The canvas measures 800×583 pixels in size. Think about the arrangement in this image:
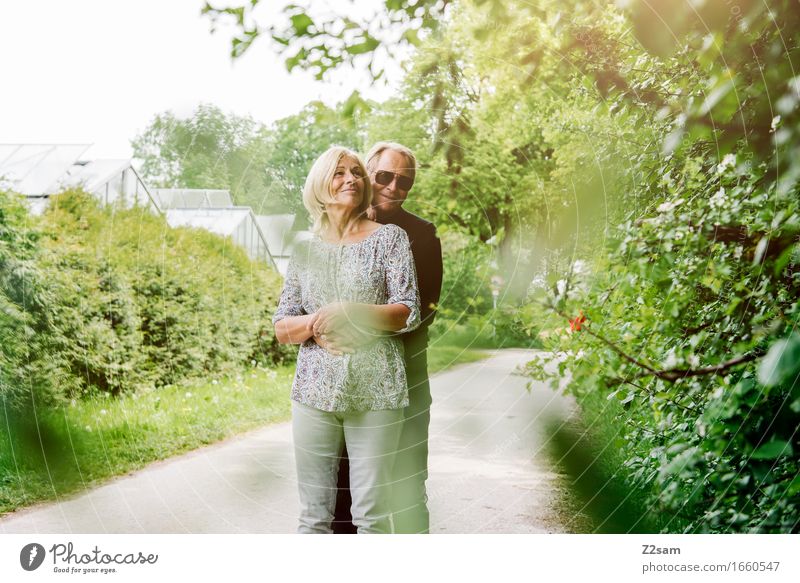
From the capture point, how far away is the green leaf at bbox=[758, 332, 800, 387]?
150 centimetres

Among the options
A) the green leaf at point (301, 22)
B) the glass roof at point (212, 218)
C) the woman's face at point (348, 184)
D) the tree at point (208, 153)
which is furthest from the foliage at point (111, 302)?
the green leaf at point (301, 22)

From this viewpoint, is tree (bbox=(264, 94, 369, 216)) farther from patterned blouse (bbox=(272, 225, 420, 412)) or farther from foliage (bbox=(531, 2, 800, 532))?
foliage (bbox=(531, 2, 800, 532))

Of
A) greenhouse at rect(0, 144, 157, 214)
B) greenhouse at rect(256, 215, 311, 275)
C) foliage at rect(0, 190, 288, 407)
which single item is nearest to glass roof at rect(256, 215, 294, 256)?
greenhouse at rect(256, 215, 311, 275)

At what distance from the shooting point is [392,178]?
5.89ft

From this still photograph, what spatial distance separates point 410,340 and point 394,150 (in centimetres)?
47

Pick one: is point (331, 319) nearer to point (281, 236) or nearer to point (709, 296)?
point (281, 236)

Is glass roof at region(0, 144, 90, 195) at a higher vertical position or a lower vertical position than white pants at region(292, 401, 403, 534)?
higher

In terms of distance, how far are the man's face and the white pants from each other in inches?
19.1

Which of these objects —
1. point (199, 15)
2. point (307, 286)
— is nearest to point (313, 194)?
point (307, 286)

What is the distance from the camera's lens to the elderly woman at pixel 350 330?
1.72 m
